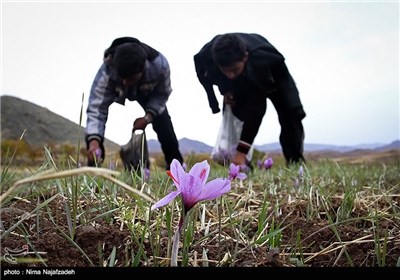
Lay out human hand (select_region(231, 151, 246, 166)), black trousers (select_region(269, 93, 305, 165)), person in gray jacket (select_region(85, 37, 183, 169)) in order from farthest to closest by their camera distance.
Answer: human hand (select_region(231, 151, 246, 166))
black trousers (select_region(269, 93, 305, 165))
person in gray jacket (select_region(85, 37, 183, 169))

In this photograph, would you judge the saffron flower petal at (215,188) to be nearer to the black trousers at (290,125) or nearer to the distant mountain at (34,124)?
the distant mountain at (34,124)

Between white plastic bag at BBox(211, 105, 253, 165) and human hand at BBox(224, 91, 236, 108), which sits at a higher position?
human hand at BBox(224, 91, 236, 108)

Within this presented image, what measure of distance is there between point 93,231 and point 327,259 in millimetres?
371

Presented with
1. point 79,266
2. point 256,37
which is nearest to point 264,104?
point 256,37

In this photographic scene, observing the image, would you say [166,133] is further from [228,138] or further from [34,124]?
[228,138]

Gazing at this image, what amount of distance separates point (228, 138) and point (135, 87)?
58 centimetres

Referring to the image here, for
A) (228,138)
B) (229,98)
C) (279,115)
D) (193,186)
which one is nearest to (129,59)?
(229,98)

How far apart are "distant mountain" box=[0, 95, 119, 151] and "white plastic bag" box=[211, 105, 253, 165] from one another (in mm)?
424

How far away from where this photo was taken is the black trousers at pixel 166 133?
115 centimetres

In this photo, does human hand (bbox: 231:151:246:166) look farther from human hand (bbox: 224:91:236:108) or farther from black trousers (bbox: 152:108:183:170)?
black trousers (bbox: 152:108:183:170)

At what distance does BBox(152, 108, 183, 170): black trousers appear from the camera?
45.3 inches

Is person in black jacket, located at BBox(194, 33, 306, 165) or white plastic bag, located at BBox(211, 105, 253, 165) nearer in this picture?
person in black jacket, located at BBox(194, 33, 306, 165)

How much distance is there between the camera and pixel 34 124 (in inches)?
52.4

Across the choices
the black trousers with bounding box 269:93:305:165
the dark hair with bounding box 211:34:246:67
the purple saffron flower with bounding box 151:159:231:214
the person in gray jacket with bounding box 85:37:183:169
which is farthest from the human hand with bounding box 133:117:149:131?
the black trousers with bounding box 269:93:305:165
